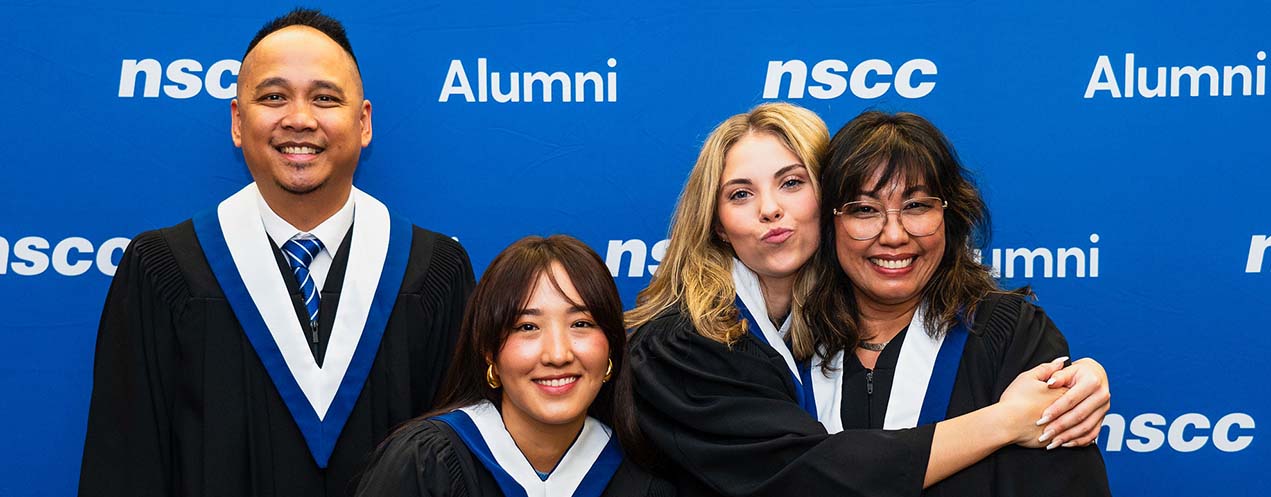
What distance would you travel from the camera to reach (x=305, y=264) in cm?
283

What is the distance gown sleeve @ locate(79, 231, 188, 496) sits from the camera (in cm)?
276

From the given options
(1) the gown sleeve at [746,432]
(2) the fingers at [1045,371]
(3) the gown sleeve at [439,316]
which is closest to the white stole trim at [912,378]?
(1) the gown sleeve at [746,432]

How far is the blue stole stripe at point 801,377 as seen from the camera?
263 cm

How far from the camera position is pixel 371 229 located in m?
2.90

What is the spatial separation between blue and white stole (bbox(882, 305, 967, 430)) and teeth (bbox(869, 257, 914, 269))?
0.16 meters

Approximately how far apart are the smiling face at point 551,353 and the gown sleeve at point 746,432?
258mm

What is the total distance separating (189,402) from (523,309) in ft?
3.16

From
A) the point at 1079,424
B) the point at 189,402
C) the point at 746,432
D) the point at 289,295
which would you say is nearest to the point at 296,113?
the point at 289,295

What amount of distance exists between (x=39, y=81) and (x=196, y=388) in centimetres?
117

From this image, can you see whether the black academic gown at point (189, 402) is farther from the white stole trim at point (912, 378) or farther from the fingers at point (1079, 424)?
the fingers at point (1079, 424)

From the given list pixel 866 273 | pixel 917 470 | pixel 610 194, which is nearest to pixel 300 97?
pixel 610 194

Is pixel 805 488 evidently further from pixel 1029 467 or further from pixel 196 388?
pixel 196 388

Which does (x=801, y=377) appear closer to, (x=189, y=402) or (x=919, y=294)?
(x=919, y=294)

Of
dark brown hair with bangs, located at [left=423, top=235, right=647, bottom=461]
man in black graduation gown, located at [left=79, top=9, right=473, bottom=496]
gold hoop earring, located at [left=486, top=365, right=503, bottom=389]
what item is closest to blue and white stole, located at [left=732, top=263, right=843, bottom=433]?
dark brown hair with bangs, located at [left=423, top=235, right=647, bottom=461]
